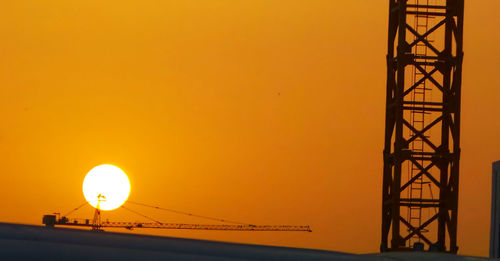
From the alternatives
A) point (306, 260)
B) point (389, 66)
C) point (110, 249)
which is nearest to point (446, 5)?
point (389, 66)

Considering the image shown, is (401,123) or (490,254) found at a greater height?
(401,123)

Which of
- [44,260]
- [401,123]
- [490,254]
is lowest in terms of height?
[44,260]

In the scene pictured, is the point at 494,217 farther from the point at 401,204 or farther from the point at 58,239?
the point at 58,239

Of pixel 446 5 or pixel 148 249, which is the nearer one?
pixel 148 249

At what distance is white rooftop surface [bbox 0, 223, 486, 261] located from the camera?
2570cm

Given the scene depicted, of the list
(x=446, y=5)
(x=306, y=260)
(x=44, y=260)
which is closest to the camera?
(x=44, y=260)

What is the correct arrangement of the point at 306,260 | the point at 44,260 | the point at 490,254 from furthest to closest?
the point at 490,254
the point at 306,260
the point at 44,260

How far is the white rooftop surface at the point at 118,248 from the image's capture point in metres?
25.7

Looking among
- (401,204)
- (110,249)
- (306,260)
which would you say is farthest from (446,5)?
(110,249)

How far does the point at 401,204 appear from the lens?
56.2 metres

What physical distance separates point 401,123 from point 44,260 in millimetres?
31187

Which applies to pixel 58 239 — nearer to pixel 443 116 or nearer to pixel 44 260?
pixel 44 260

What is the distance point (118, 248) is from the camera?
26.4 m

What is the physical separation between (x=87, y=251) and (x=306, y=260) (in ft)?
17.7
